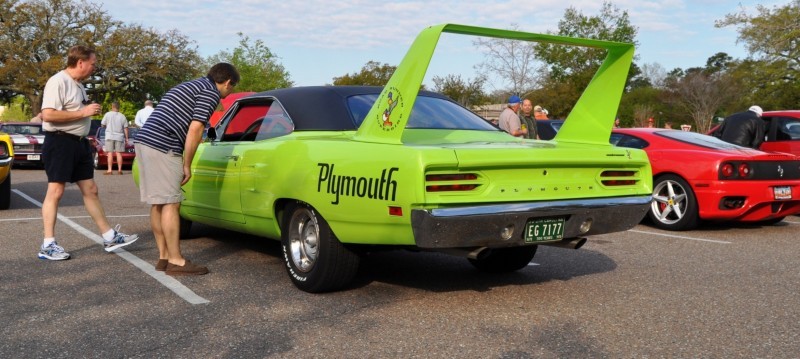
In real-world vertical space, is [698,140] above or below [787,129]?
below

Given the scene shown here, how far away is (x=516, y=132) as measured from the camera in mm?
9820

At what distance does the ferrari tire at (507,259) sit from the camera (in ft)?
18.2

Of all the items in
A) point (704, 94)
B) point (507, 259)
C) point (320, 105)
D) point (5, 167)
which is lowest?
point (5, 167)

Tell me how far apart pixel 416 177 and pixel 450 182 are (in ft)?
0.69

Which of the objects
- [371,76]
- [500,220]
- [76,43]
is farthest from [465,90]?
[500,220]

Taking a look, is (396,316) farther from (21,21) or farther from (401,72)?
(21,21)

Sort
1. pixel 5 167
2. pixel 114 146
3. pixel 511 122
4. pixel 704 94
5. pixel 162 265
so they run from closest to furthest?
1. pixel 162 265
2. pixel 5 167
3. pixel 511 122
4. pixel 114 146
5. pixel 704 94

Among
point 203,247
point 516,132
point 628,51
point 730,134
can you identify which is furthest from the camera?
point 730,134

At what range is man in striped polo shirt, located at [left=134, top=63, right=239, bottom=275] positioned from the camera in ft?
17.6

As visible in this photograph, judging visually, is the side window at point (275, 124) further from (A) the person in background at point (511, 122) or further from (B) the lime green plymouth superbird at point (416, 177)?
(A) the person in background at point (511, 122)

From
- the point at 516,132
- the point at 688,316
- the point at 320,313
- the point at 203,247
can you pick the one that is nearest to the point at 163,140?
the point at 203,247

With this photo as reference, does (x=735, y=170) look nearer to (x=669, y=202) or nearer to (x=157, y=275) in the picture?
(x=669, y=202)

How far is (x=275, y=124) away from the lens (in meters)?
5.60

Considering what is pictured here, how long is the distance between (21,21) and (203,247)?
43423 mm
